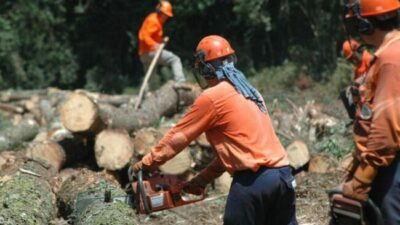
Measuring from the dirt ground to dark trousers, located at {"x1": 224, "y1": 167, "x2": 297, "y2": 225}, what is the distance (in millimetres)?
2202

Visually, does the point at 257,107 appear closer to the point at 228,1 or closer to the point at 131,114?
the point at 131,114

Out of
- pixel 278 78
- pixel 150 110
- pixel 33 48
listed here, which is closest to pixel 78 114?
pixel 150 110

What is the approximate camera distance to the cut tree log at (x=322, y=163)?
360 inches

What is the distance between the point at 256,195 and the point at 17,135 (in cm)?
667

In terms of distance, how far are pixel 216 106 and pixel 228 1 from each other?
1429cm

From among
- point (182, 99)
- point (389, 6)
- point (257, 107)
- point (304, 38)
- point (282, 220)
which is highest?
point (389, 6)

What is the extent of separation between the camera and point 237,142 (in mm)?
4941

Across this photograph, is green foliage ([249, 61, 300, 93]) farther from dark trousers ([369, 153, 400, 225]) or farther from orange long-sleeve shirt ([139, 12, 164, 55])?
dark trousers ([369, 153, 400, 225])

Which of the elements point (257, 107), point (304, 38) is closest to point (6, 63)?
point (304, 38)

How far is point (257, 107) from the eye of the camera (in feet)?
16.9

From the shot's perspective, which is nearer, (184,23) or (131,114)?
(131,114)

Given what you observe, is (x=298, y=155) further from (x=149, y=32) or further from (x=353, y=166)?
(x=353, y=166)

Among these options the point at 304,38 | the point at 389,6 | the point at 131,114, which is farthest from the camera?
the point at 304,38

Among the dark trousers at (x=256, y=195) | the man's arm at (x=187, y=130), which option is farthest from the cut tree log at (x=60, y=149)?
the dark trousers at (x=256, y=195)
